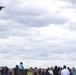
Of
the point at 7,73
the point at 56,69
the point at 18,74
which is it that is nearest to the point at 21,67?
the point at 18,74

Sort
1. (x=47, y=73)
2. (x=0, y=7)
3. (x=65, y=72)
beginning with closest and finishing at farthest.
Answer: (x=65, y=72) < (x=47, y=73) < (x=0, y=7)

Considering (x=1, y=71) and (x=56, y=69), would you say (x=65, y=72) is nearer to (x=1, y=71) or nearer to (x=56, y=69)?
(x=56, y=69)

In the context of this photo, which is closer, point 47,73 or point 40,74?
point 47,73

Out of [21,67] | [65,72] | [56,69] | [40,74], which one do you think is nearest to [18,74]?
[21,67]

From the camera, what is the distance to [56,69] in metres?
40.5

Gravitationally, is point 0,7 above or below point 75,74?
above

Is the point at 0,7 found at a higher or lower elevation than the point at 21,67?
higher

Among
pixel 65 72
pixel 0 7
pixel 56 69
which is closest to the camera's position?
pixel 65 72

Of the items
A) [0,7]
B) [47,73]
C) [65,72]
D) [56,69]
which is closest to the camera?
[65,72]

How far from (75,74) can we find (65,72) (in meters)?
8.36

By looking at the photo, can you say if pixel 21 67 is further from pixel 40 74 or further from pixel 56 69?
pixel 40 74

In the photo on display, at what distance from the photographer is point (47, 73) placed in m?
37.1

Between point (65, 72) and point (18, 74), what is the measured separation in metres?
9.66

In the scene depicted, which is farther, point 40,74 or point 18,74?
point 40,74
